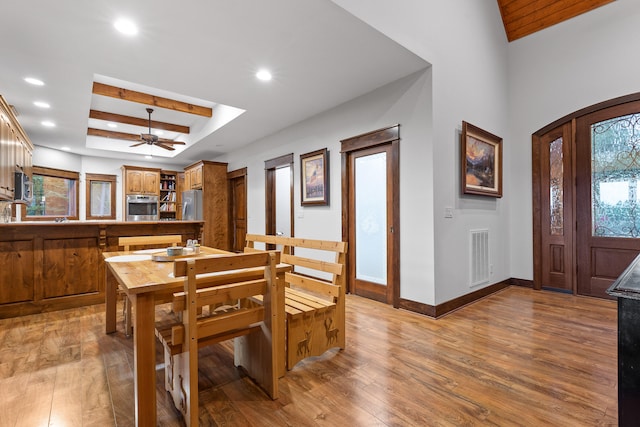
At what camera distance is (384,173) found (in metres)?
3.68

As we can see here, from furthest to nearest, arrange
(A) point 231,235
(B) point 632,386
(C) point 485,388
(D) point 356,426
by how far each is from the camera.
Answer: (A) point 231,235 < (C) point 485,388 < (D) point 356,426 < (B) point 632,386

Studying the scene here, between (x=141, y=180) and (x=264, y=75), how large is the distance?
20.9ft

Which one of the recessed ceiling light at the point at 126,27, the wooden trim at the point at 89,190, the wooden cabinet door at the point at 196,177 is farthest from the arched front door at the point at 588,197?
the wooden trim at the point at 89,190

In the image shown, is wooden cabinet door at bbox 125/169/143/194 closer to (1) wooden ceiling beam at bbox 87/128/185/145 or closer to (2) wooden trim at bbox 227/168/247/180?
(1) wooden ceiling beam at bbox 87/128/185/145

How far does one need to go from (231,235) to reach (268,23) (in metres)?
5.29

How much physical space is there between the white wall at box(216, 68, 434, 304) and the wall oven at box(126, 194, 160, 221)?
17.6ft

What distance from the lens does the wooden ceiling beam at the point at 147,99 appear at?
4273mm

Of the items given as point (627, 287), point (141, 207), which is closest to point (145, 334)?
point (627, 287)

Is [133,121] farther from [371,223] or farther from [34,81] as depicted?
[371,223]

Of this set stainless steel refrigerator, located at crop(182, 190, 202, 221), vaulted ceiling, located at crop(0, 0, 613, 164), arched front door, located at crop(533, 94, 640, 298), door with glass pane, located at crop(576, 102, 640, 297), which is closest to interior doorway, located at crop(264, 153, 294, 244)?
vaulted ceiling, located at crop(0, 0, 613, 164)

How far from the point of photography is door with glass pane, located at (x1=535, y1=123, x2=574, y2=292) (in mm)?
3973

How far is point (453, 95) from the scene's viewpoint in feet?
11.2

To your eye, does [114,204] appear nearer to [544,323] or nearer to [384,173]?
[384,173]

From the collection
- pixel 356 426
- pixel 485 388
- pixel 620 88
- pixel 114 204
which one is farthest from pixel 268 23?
pixel 114 204
